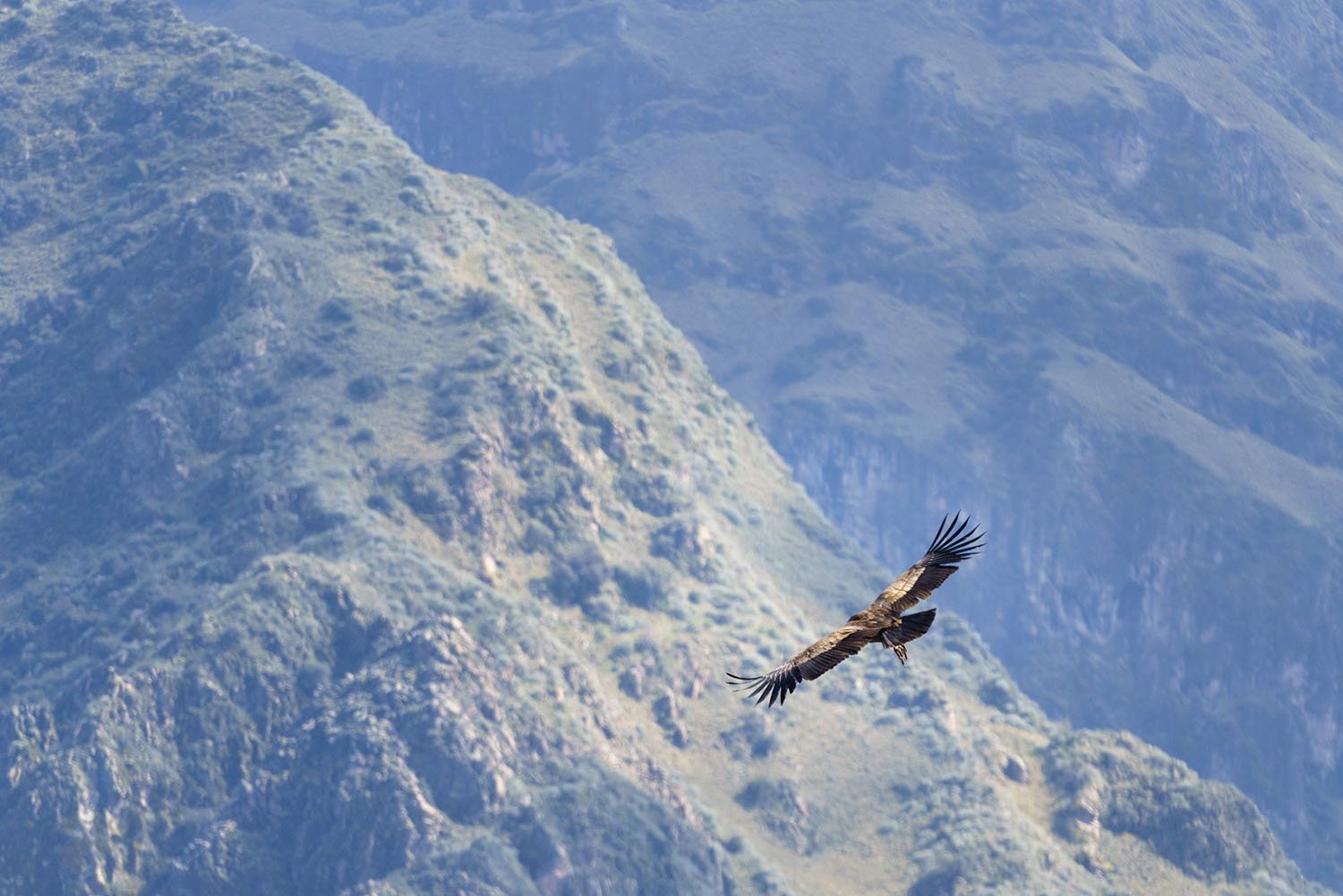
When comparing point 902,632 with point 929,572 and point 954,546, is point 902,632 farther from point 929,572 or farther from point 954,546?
point 954,546

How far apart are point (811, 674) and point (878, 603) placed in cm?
362

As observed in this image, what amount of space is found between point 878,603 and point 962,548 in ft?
10.4

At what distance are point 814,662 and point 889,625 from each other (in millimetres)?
2931

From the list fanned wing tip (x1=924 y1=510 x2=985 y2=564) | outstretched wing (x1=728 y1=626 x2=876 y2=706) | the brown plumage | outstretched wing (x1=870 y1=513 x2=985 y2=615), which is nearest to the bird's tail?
the brown plumage

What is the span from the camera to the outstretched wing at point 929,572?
9112 centimetres

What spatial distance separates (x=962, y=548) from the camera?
90688 mm

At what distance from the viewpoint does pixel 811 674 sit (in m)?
89.4

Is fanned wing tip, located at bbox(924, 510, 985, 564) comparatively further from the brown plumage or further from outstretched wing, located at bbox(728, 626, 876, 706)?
outstretched wing, located at bbox(728, 626, 876, 706)

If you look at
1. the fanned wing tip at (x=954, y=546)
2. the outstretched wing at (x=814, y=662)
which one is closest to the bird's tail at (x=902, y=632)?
the outstretched wing at (x=814, y=662)

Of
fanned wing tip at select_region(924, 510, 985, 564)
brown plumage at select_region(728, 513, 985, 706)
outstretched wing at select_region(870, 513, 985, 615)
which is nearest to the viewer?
brown plumage at select_region(728, 513, 985, 706)

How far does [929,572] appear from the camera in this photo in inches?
3652

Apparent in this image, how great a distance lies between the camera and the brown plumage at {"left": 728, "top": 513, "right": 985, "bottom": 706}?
8925cm

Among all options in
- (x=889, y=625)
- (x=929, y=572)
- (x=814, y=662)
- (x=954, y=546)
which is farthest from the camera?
(x=929, y=572)

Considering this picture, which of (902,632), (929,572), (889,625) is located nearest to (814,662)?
(889,625)
